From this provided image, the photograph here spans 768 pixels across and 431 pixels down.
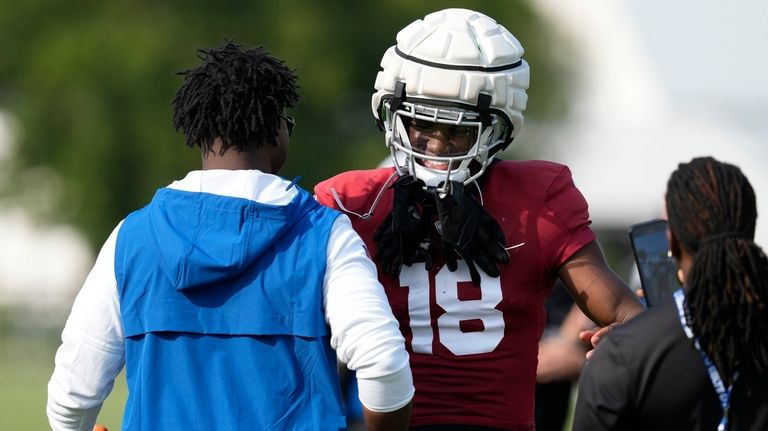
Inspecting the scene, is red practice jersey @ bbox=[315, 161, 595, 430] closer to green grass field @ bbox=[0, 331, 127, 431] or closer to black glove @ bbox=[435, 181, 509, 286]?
black glove @ bbox=[435, 181, 509, 286]

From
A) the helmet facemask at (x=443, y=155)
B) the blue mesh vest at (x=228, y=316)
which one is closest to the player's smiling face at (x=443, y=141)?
the helmet facemask at (x=443, y=155)

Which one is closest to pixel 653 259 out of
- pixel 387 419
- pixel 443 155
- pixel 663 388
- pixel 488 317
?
pixel 488 317

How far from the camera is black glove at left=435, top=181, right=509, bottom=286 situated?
408 cm

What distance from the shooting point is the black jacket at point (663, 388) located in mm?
3150

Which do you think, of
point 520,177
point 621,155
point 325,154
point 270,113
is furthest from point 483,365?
point 621,155

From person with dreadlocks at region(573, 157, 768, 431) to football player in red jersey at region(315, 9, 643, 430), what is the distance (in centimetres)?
→ 92

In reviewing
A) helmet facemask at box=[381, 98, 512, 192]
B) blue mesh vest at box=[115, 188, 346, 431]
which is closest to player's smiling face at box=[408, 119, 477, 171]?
helmet facemask at box=[381, 98, 512, 192]

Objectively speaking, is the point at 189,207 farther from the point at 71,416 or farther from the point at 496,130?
the point at 496,130

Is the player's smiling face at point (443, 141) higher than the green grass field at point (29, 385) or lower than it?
higher

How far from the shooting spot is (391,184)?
4242mm

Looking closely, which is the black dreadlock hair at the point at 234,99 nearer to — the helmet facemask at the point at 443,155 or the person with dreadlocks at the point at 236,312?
the person with dreadlocks at the point at 236,312

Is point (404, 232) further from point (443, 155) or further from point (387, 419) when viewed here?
point (387, 419)

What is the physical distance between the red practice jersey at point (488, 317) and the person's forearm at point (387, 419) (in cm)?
56

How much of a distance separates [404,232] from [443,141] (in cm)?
28
